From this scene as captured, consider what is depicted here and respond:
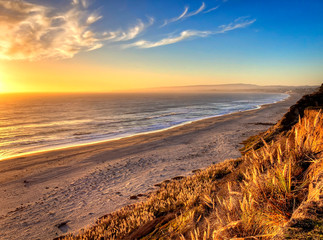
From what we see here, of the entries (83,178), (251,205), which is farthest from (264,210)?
(83,178)

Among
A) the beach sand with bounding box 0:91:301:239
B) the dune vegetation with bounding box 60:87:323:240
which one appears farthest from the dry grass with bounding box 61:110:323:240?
the beach sand with bounding box 0:91:301:239

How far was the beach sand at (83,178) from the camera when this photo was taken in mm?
7473

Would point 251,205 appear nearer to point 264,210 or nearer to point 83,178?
point 264,210

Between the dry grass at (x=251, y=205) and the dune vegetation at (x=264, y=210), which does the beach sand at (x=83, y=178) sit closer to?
the dry grass at (x=251, y=205)

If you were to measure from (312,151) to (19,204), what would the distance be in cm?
1175

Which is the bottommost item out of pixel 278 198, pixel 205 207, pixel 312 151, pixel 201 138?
pixel 201 138

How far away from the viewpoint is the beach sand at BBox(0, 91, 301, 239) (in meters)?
7.47

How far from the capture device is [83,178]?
11586 mm

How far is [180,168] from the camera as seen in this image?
12.4 metres

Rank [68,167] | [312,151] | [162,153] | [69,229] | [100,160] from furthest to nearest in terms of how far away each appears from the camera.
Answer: [162,153]
[100,160]
[68,167]
[69,229]
[312,151]

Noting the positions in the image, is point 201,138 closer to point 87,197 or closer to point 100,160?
point 100,160

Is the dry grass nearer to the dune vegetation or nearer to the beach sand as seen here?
the dune vegetation

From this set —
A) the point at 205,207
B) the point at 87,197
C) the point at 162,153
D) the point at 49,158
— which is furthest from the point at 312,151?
the point at 49,158

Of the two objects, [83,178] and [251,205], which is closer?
[251,205]
